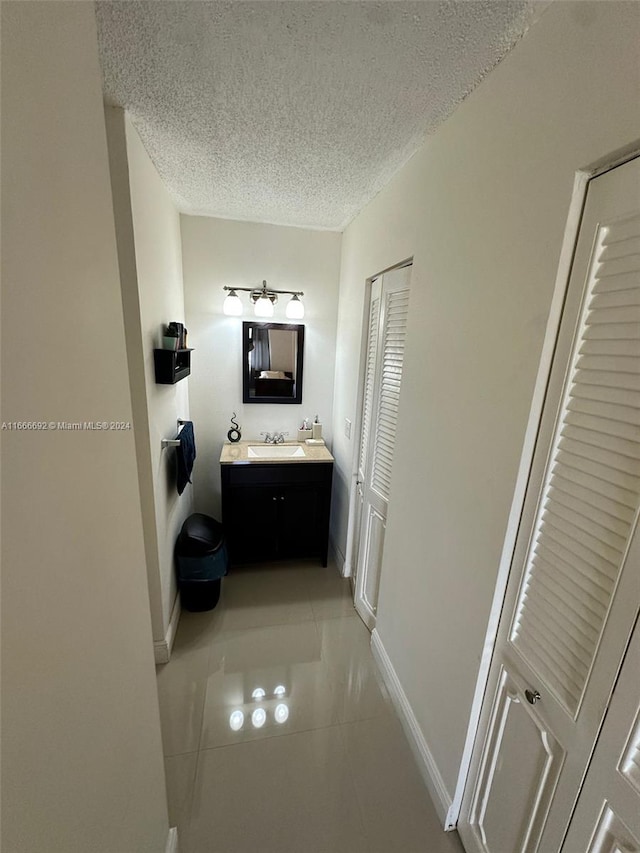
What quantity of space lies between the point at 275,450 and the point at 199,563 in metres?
1.00

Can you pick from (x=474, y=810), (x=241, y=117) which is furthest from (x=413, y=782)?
(x=241, y=117)

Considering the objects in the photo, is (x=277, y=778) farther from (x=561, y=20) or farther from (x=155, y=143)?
A: (x=155, y=143)

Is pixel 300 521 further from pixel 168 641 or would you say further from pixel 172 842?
pixel 172 842

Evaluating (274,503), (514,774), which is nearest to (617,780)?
(514,774)

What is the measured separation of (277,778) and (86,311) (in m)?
1.82

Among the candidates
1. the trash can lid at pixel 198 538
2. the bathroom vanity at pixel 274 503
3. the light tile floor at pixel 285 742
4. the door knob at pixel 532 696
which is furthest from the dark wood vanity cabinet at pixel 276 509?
the door knob at pixel 532 696

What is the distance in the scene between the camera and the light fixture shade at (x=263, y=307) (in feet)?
8.35

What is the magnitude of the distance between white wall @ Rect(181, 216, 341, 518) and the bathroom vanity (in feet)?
→ 1.06

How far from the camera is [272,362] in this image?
2.74 metres

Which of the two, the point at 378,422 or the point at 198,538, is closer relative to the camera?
the point at 378,422

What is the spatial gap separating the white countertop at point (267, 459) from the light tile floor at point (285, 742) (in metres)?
0.95

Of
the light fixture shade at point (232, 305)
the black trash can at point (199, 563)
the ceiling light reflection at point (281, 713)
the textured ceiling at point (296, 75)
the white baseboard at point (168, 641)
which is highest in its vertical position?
the textured ceiling at point (296, 75)

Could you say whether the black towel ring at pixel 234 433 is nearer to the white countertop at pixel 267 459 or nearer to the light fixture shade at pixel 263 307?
the white countertop at pixel 267 459

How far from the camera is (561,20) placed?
799 mm
